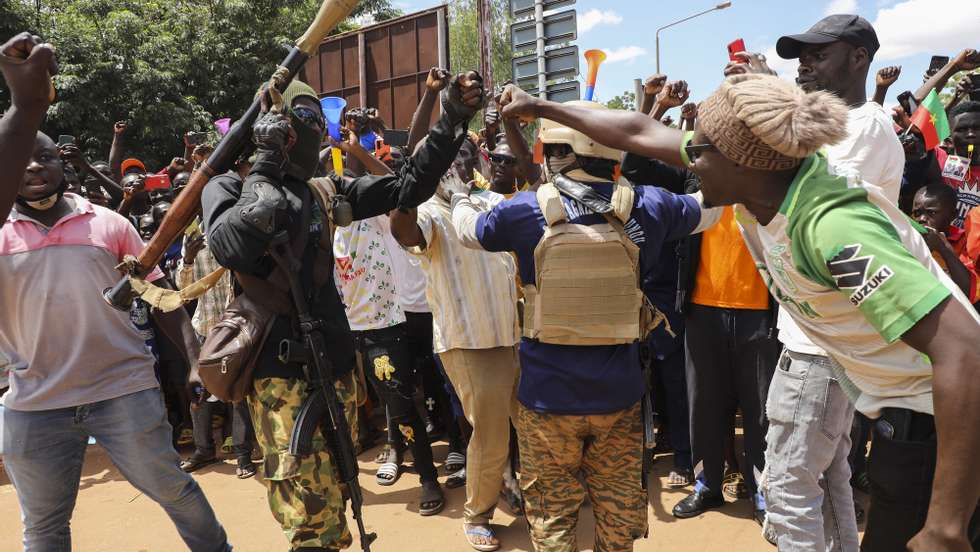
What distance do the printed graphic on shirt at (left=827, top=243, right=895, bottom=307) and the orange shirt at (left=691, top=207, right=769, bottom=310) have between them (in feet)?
7.80

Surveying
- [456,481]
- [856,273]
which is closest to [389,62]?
[456,481]

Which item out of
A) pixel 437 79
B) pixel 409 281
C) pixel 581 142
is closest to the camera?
pixel 581 142

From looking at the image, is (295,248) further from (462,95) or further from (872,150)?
(872,150)

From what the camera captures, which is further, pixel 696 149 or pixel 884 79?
pixel 884 79

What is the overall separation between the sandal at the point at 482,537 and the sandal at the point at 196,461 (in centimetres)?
275

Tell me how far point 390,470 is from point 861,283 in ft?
13.3

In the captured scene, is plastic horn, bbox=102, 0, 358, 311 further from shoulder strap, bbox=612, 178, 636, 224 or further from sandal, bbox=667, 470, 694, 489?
sandal, bbox=667, 470, 694, 489

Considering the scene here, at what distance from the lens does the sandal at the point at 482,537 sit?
3807 mm

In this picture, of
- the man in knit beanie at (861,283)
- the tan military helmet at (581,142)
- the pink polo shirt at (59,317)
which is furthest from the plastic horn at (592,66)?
the pink polo shirt at (59,317)

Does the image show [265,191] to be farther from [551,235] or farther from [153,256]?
[551,235]

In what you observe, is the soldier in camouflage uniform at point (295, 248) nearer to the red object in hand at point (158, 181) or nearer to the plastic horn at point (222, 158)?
the plastic horn at point (222, 158)

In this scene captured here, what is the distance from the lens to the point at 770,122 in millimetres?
1658

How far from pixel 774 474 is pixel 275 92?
246cm

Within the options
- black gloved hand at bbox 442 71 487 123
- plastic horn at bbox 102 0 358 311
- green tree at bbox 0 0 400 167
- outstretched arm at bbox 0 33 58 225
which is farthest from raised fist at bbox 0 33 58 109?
green tree at bbox 0 0 400 167
